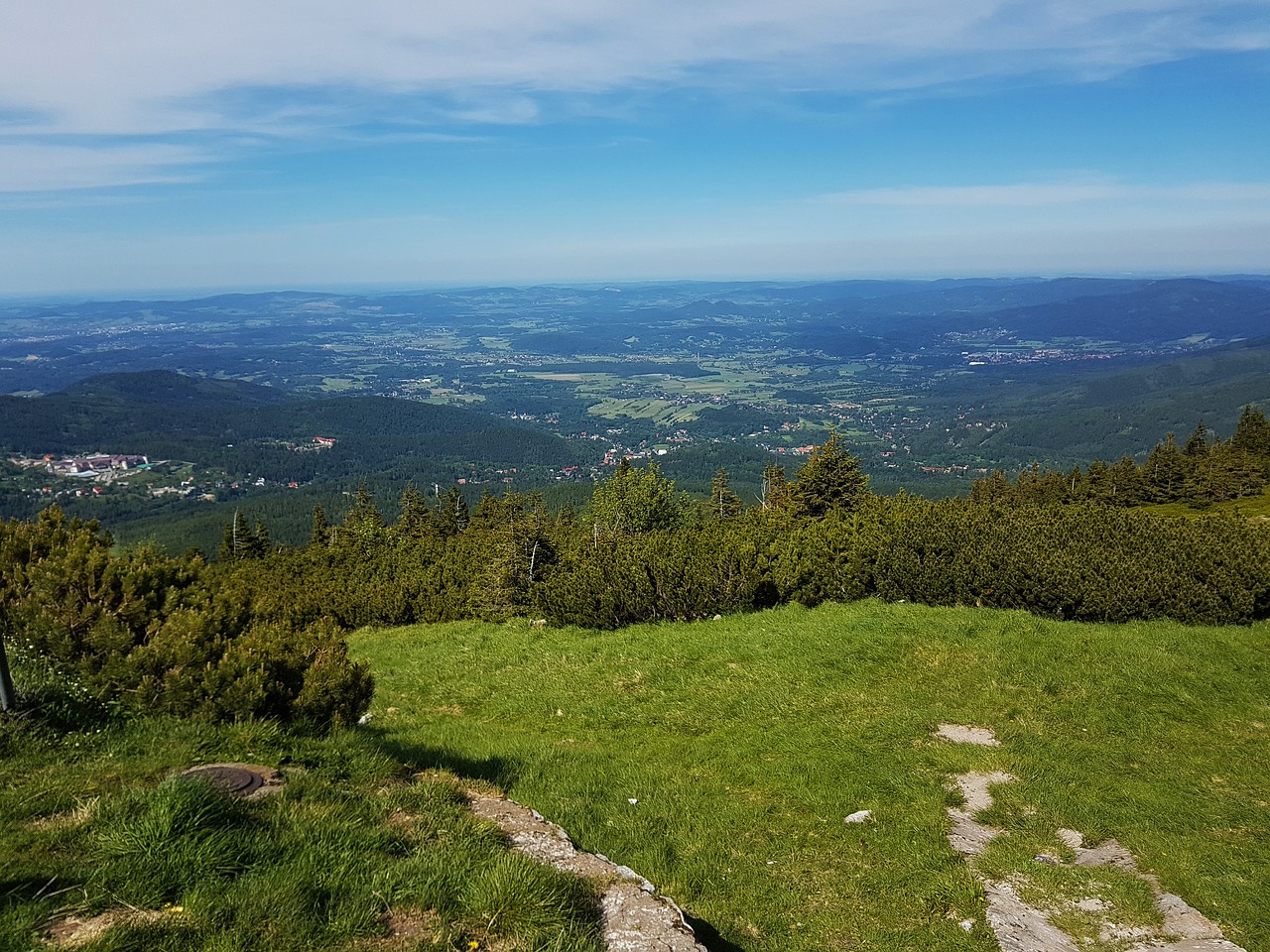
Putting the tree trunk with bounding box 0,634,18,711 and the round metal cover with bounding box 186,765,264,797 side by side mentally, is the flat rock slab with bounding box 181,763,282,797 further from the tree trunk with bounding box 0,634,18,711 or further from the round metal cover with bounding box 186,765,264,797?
the tree trunk with bounding box 0,634,18,711

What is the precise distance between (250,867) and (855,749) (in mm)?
8082

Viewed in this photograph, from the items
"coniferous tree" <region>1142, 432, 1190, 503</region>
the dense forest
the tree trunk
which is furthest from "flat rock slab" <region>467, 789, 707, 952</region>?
"coniferous tree" <region>1142, 432, 1190, 503</region>

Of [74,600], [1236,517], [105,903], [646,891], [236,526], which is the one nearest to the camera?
[105,903]

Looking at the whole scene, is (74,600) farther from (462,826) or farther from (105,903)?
(462,826)

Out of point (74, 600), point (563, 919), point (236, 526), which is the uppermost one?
point (74, 600)

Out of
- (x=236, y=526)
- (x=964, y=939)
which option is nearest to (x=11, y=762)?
(x=964, y=939)

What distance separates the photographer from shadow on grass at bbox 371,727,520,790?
7992mm

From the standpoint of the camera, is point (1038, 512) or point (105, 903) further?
point (1038, 512)

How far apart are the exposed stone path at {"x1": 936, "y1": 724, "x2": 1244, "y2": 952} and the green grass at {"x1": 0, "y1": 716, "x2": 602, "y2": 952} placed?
4.12m

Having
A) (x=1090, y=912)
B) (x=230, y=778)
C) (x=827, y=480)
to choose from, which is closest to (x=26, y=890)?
(x=230, y=778)

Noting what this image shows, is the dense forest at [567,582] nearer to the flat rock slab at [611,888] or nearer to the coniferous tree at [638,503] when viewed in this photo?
the coniferous tree at [638,503]

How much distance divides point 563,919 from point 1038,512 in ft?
64.1

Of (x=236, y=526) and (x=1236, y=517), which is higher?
(x=1236, y=517)

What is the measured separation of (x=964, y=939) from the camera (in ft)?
20.5
